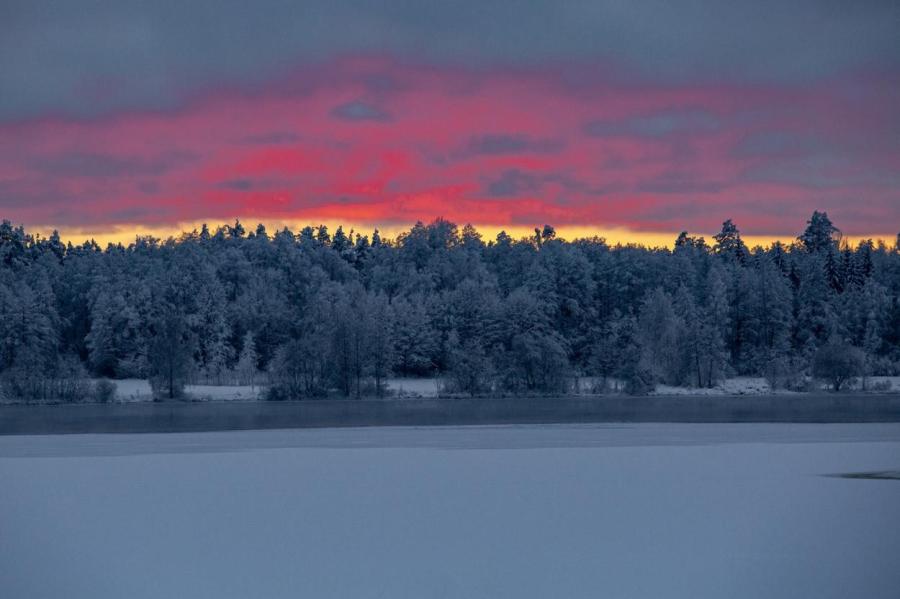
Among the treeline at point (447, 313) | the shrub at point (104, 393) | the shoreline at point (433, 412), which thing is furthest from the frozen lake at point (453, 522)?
the treeline at point (447, 313)

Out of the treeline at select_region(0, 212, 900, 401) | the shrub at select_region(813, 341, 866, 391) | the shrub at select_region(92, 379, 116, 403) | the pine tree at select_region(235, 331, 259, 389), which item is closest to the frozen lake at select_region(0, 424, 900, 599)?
the shrub at select_region(92, 379, 116, 403)

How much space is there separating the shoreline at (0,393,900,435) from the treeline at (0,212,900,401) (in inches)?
187

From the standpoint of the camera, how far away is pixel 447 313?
77.7m

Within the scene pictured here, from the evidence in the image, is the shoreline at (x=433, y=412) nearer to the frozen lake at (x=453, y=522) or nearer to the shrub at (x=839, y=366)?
the shrub at (x=839, y=366)

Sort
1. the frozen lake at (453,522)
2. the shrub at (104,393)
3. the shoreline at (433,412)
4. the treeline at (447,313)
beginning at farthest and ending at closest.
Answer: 1. the treeline at (447,313)
2. the shrub at (104,393)
3. the shoreline at (433,412)
4. the frozen lake at (453,522)

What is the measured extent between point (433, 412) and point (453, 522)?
99.3 ft

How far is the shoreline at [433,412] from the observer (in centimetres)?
3919

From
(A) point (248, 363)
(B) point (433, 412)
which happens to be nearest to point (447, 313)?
(A) point (248, 363)

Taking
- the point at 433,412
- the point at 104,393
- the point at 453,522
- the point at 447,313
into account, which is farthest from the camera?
the point at 447,313

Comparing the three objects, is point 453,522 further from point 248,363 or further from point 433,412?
point 248,363

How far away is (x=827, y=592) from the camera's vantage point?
12547 mm

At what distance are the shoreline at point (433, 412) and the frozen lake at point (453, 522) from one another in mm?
11428

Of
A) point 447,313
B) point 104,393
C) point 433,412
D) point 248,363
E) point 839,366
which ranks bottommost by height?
point 433,412

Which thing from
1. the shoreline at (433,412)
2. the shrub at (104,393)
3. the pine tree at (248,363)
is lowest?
the shoreline at (433,412)
